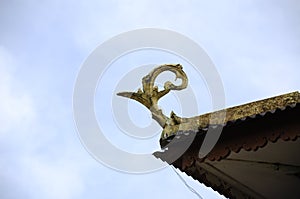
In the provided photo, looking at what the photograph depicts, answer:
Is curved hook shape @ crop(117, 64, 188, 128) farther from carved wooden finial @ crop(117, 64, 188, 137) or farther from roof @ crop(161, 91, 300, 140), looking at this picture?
roof @ crop(161, 91, 300, 140)

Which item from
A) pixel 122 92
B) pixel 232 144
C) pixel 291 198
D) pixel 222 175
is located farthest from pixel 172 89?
pixel 291 198

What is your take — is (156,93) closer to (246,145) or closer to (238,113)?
(238,113)

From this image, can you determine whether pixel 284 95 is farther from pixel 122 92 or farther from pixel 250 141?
pixel 122 92

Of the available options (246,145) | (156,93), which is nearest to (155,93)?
(156,93)

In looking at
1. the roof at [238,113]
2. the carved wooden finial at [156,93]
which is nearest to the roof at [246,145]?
the roof at [238,113]

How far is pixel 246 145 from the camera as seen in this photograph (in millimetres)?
4203

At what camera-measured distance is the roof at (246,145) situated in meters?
4.15

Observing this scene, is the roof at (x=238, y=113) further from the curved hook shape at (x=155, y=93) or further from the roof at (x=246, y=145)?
the curved hook shape at (x=155, y=93)

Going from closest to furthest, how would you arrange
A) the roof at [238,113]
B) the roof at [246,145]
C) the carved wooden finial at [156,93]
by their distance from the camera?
1. the roof at [246,145]
2. the roof at [238,113]
3. the carved wooden finial at [156,93]

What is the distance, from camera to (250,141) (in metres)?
4.20

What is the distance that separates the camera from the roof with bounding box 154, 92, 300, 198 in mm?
4148

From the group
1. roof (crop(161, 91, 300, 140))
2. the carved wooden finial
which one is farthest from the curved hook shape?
roof (crop(161, 91, 300, 140))

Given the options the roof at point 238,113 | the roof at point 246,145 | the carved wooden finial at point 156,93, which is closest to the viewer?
the roof at point 246,145

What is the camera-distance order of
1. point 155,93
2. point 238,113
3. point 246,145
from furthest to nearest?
1. point 155,93
2. point 238,113
3. point 246,145
